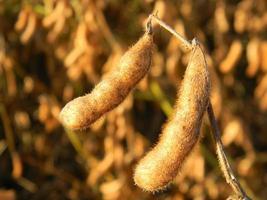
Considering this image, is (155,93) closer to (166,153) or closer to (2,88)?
(2,88)

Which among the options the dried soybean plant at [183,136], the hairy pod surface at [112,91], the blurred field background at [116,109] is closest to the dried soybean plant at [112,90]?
the hairy pod surface at [112,91]

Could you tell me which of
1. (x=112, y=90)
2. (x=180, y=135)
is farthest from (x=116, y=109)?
(x=180, y=135)

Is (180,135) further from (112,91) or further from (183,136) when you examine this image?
(112,91)

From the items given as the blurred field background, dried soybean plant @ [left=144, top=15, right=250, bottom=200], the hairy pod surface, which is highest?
the blurred field background

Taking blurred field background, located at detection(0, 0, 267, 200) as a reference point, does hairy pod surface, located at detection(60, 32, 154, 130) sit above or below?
below

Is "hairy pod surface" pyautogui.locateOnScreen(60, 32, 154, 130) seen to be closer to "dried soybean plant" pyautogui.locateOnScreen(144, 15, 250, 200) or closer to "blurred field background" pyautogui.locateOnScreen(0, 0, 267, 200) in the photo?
"dried soybean plant" pyautogui.locateOnScreen(144, 15, 250, 200)

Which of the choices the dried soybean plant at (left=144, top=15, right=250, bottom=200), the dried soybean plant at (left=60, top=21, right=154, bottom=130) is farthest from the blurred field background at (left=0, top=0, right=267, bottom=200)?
the dried soybean plant at (left=144, top=15, right=250, bottom=200)

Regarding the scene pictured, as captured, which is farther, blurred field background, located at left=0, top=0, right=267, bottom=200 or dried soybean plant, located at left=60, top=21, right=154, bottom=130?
blurred field background, located at left=0, top=0, right=267, bottom=200

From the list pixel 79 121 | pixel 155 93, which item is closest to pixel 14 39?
pixel 155 93

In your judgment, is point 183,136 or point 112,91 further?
point 112,91
